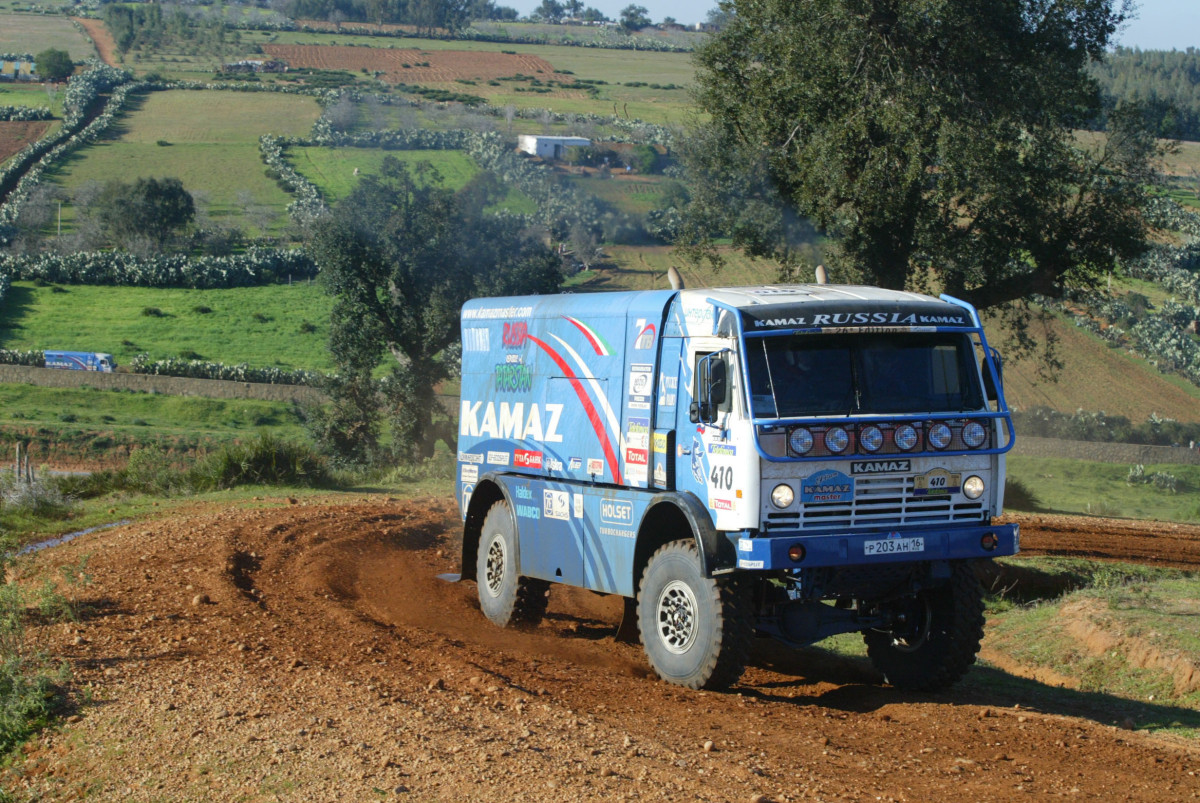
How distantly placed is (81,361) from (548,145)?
25.0 m

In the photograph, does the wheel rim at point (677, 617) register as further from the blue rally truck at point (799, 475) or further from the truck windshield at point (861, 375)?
the truck windshield at point (861, 375)

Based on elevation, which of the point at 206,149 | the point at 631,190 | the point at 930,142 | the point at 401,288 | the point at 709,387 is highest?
the point at 206,149

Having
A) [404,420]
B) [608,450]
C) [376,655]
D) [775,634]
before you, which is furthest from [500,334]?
[404,420]

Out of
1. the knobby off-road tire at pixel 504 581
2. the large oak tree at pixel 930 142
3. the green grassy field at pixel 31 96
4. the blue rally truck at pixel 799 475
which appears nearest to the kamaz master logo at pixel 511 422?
the knobby off-road tire at pixel 504 581

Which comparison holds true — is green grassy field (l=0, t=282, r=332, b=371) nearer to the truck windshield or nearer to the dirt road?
the dirt road

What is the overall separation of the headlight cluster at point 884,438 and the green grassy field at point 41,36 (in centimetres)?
12179

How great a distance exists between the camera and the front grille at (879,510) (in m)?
8.40

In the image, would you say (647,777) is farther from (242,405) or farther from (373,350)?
(242,405)

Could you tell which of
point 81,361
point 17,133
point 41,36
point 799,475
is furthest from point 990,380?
point 41,36

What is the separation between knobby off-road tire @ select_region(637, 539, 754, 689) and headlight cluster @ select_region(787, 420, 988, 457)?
4.02ft

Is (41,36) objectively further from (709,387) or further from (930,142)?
(709,387)

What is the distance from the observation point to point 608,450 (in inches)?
409

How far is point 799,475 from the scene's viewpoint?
27.4 feet

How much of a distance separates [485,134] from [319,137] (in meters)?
16.6
